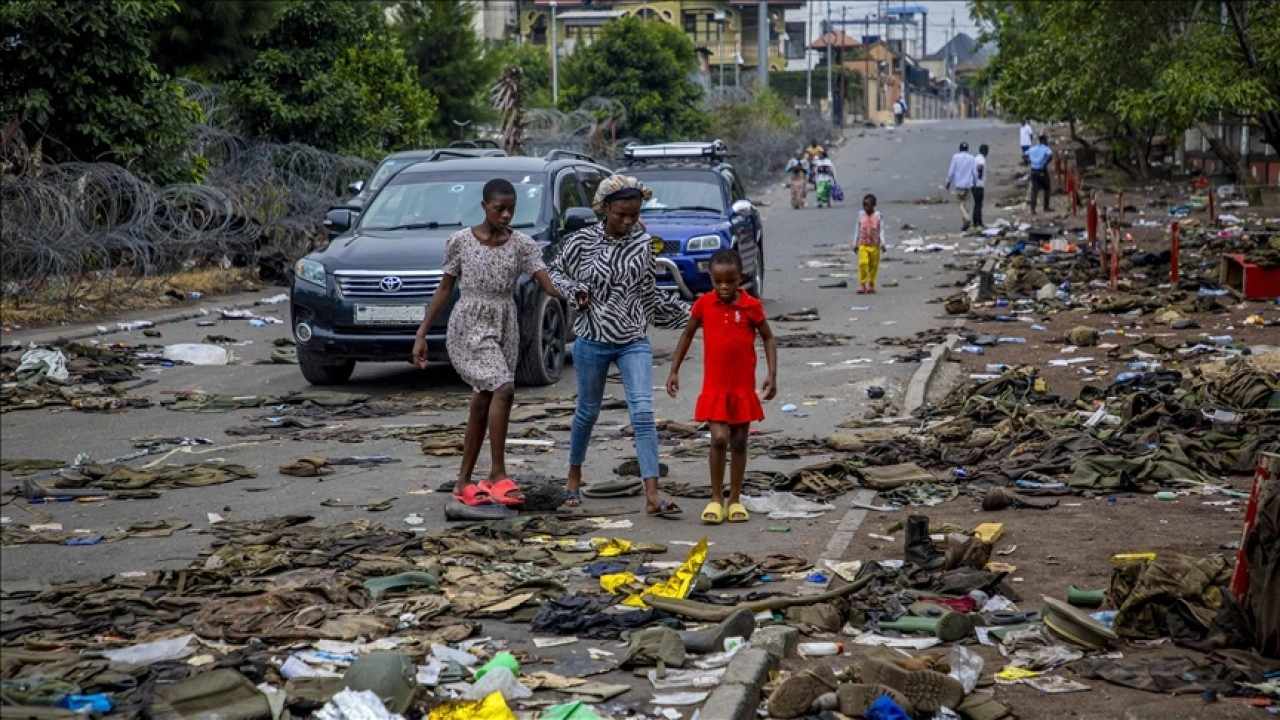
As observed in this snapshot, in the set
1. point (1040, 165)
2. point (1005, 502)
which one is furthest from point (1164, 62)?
point (1005, 502)

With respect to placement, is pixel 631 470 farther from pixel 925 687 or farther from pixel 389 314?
pixel 925 687

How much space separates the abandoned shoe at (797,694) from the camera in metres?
5.34

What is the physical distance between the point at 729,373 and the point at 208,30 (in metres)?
19.0

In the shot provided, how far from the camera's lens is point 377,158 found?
29.5 metres

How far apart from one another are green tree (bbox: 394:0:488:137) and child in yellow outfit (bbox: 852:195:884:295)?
67.9 ft

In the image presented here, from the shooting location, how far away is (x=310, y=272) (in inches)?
525

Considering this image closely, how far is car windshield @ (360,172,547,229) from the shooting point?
14.0 meters

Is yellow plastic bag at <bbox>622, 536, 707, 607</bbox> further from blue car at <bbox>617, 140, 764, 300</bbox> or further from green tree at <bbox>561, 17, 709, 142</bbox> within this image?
green tree at <bbox>561, 17, 709, 142</bbox>

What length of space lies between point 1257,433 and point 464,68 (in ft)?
111

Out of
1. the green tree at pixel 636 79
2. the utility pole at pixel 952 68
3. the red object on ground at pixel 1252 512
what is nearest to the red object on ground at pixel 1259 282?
the red object on ground at pixel 1252 512

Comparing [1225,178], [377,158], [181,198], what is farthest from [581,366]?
[1225,178]

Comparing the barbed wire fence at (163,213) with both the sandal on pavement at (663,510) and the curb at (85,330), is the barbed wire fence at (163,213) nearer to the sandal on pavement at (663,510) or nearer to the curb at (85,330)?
the curb at (85,330)

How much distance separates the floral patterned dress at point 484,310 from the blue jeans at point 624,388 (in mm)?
425

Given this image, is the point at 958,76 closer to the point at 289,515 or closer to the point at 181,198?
the point at 181,198
